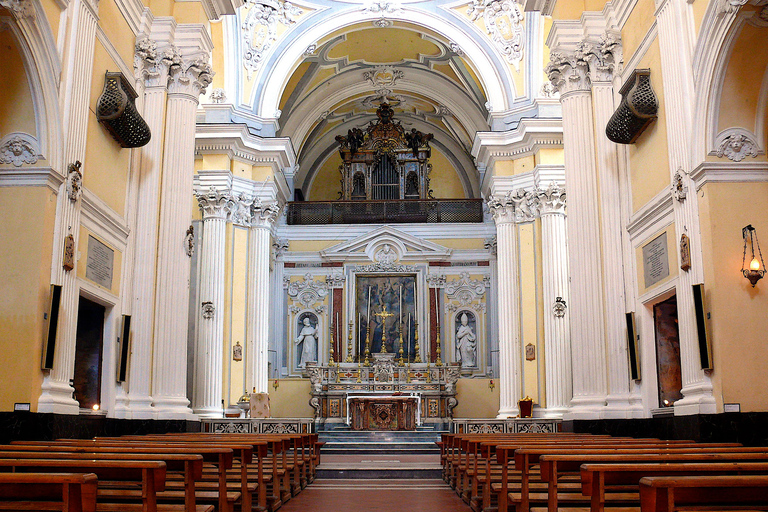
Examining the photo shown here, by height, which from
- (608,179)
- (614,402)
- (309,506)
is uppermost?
(608,179)

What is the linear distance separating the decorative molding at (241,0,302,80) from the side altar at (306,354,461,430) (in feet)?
24.2

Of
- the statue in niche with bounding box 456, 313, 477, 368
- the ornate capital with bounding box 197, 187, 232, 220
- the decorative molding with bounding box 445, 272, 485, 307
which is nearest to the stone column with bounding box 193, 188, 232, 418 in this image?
the ornate capital with bounding box 197, 187, 232, 220

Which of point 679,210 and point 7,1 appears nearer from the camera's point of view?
point 7,1

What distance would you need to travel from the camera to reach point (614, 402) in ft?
29.9

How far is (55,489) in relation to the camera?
3689 mm

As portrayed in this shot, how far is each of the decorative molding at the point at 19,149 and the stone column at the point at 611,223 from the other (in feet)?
21.2

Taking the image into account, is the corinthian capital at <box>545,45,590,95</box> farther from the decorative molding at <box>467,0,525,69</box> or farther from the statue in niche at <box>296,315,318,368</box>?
the statue in niche at <box>296,315,318,368</box>

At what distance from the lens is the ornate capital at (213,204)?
53.9 feet

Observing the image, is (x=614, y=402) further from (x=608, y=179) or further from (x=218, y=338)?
(x=218, y=338)

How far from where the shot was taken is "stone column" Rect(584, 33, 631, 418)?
9.21 m

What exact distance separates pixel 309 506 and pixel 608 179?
5431mm

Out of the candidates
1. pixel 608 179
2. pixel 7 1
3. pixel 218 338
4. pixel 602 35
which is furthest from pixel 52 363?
pixel 218 338

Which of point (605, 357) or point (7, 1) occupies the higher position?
point (7, 1)

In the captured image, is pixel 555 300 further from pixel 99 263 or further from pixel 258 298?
pixel 99 263
